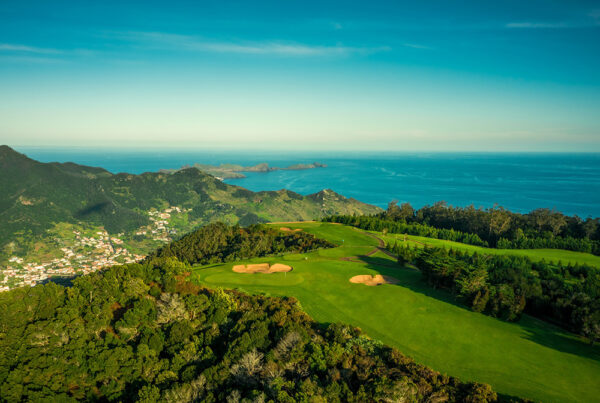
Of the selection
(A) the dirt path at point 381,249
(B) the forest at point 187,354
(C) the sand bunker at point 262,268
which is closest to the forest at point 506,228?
(A) the dirt path at point 381,249

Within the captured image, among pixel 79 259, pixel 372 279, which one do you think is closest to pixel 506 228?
pixel 372 279

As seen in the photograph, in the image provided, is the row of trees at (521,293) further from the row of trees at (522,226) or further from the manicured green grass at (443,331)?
the row of trees at (522,226)

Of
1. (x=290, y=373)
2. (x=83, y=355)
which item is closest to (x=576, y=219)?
(x=290, y=373)

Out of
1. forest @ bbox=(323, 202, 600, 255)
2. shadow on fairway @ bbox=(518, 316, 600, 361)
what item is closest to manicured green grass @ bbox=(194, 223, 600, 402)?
shadow on fairway @ bbox=(518, 316, 600, 361)

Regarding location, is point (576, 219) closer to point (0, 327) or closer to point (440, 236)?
point (440, 236)

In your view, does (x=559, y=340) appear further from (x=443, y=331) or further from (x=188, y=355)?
(x=188, y=355)
